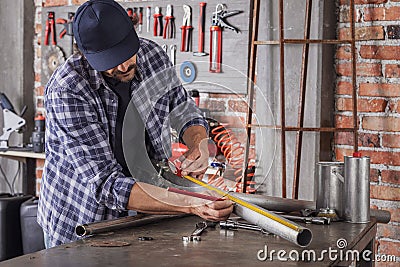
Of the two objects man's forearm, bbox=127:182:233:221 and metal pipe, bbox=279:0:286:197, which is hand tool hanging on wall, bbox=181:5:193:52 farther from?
man's forearm, bbox=127:182:233:221

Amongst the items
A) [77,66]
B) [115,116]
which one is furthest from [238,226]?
[77,66]

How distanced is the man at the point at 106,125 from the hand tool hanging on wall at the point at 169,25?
4.57ft

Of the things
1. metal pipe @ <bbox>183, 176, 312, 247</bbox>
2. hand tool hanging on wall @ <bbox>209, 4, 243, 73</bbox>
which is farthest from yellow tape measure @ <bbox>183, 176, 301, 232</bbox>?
hand tool hanging on wall @ <bbox>209, 4, 243, 73</bbox>

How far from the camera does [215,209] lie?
218 cm

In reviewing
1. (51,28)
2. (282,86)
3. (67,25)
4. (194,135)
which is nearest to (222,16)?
(282,86)

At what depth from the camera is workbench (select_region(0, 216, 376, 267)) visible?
185 cm

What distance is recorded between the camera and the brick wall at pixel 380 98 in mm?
3422

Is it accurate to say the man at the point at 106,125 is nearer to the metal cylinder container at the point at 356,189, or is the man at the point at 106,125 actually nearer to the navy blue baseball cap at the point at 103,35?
the navy blue baseball cap at the point at 103,35

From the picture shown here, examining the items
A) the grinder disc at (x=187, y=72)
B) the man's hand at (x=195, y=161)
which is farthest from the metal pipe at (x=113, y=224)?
the grinder disc at (x=187, y=72)

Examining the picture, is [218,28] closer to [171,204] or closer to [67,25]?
[67,25]

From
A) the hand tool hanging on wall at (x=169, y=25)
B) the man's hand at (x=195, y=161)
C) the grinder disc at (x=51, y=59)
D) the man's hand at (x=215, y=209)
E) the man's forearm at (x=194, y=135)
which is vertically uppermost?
the hand tool hanging on wall at (x=169, y=25)

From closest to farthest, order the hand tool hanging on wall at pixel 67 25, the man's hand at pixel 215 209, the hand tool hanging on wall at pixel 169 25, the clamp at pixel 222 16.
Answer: the man's hand at pixel 215 209 → the clamp at pixel 222 16 → the hand tool hanging on wall at pixel 169 25 → the hand tool hanging on wall at pixel 67 25

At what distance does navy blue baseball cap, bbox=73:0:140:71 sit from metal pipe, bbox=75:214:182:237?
0.54 m

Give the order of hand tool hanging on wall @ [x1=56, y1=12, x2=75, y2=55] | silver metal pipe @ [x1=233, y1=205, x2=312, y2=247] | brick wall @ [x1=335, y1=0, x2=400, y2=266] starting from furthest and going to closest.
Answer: hand tool hanging on wall @ [x1=56, y1=12, x2=75, y2=55] → brick wall @ [x1=335, y1=0, x2=400, y2=266] → silver metal pipe @ [x1=233, y1=205, x2=312, y2=247]
